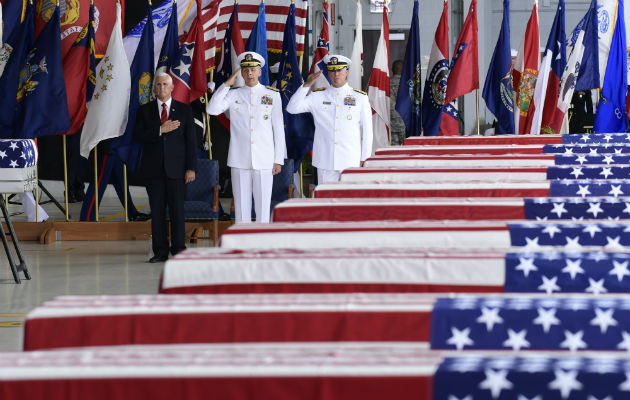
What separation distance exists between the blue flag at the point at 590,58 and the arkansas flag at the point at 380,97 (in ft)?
5.34

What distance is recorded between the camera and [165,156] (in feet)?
21.2

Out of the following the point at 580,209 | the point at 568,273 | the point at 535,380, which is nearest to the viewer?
the point at 535,380

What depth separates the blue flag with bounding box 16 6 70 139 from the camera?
737 cm

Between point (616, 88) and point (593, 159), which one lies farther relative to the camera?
point (616, 88)

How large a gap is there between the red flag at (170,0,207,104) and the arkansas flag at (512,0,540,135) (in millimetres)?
2621

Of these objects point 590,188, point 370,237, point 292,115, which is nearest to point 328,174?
point 292,115

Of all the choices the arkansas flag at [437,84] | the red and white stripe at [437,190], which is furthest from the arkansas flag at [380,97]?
the red and white stripe at [437,190]

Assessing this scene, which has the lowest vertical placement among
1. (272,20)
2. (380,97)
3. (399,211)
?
(399,211)

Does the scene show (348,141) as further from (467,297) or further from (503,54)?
(467,297)

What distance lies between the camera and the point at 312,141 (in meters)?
7.86

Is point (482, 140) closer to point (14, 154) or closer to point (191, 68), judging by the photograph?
point (191, 68)

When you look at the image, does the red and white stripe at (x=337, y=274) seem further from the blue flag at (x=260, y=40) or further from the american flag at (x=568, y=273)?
the blue flag at (x=260, y=40)

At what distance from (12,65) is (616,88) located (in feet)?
15.8

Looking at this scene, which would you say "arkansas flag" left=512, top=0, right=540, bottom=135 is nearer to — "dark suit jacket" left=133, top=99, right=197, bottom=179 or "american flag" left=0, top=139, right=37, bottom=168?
"dark suit jacket" left=133, top=99, right=197, bottom=179
